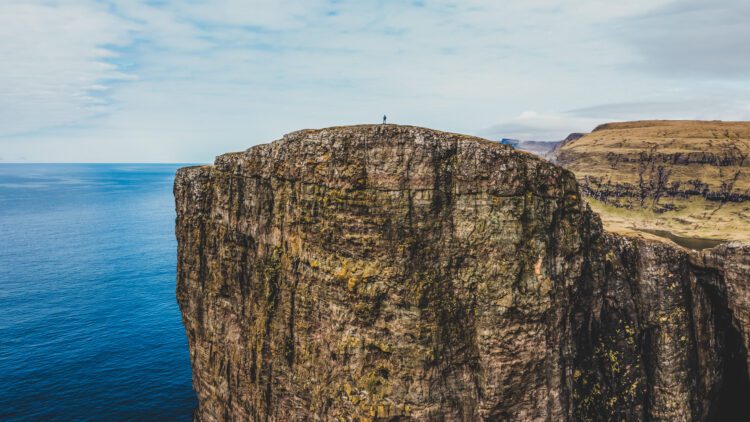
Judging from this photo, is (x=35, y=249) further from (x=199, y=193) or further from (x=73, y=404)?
(x=199, y=193)

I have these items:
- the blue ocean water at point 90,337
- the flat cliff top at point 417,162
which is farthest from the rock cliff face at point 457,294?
the blue ocean water at point 90,337

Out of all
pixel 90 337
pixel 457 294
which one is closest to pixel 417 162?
pixel 457 294

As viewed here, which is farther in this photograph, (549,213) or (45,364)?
(45,364)

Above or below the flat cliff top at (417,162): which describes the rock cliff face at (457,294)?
below

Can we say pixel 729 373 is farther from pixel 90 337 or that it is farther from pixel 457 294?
pixel 90 337

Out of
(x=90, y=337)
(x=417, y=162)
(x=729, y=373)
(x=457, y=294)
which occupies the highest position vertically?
(x=417, y=162)

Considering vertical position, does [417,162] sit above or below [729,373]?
above

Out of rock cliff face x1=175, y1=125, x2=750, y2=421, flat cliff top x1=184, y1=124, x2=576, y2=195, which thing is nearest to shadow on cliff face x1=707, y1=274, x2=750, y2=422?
rock cliff face x1=175, y1=125, x2=750, y2=421

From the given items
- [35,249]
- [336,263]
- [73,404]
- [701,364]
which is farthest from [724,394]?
[35,249]

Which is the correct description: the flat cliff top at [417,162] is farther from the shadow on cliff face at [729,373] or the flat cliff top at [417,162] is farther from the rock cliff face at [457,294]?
the shadow on cliff face at [729,373]
